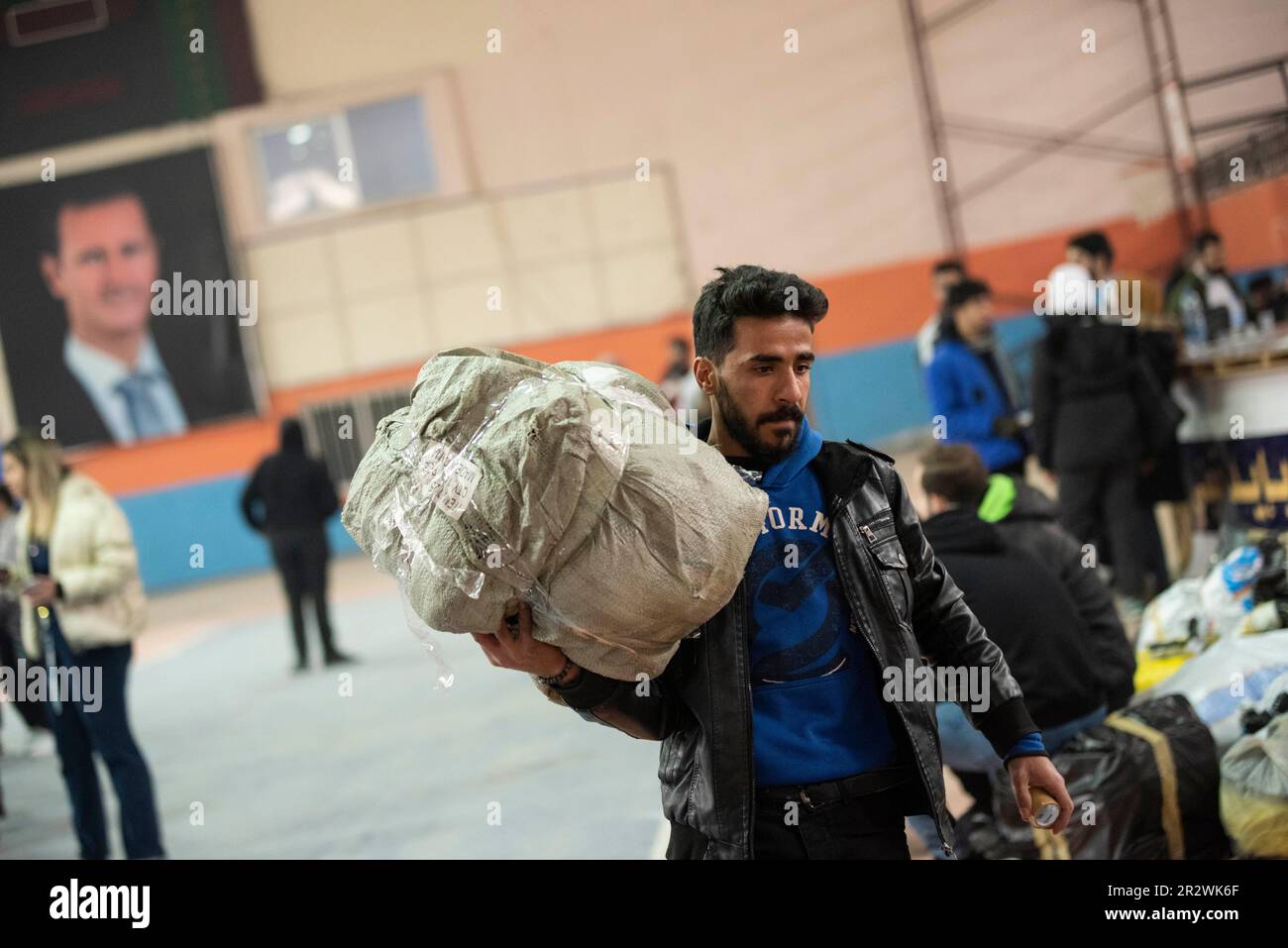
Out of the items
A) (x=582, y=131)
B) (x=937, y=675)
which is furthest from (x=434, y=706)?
(x=582, y=131)

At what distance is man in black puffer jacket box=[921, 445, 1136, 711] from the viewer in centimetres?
302

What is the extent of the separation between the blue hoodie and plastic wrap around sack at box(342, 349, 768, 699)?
0.11 metres

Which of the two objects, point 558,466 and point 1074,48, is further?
point 1074,48

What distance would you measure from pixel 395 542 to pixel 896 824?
2.87 feet

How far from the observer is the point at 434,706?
6.07 meters

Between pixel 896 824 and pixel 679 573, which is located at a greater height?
pixel 679 573

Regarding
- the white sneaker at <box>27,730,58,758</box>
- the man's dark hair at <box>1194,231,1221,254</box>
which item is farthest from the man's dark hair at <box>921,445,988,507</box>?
the white sneaker at <box>27,730,58,758</box>

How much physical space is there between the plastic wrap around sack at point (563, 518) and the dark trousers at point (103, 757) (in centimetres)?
266

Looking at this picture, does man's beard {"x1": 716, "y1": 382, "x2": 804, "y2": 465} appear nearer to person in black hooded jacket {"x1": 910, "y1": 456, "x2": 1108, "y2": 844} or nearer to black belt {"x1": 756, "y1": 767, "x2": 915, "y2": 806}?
black belt {"x1": 756, "y1": 767, "x2": 915, "y2": 806}

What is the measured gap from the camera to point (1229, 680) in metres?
3.05

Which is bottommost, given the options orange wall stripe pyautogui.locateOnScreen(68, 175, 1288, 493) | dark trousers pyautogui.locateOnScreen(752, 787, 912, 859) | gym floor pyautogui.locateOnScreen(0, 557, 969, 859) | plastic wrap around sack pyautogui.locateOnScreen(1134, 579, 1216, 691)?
gym floor pyautogui.locateOnScreen(0, 557, 969, 859)

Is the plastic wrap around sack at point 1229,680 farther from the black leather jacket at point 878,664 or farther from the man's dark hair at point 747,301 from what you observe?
the man's dark hair at point 747,301

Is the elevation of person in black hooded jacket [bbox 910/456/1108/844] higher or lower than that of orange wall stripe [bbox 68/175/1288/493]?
lower
